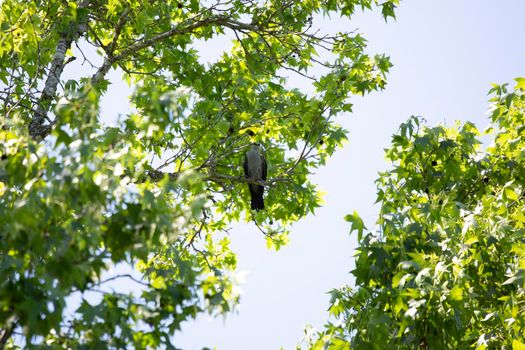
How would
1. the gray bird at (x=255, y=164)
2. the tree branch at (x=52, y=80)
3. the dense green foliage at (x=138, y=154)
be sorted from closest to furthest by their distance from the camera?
the dense green foliage at (x=138, y=154) → the tree branch at (x=52, y=80) → the gray bird at (x=255, y=164)

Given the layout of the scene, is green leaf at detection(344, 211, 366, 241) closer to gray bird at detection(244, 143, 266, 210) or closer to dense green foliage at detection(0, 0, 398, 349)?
dense green foliage at detection(0, 0, 398, 349)

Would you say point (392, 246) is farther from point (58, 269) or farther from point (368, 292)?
point (58, 269)

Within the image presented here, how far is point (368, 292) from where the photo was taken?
18.5ft

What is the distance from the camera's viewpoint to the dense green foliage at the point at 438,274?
16.8 ft

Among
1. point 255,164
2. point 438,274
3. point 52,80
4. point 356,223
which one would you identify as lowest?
point 438,274

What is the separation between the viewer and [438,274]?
5.14m

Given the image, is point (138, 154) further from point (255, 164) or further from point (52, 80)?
point (255, 164)

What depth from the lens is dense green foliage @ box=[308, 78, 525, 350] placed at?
5129 millimetres

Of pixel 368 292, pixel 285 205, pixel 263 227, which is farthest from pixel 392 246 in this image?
pixel 263 227

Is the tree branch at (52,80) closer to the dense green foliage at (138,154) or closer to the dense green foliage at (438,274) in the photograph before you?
the dense green foliage at (138,154)

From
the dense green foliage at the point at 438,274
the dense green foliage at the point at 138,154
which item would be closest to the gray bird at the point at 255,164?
the dense green foliage at the point at 138,154

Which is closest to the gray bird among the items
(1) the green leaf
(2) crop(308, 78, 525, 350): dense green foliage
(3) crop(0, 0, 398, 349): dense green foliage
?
(3) crop(0, 0, 398, 349): dense green foliage

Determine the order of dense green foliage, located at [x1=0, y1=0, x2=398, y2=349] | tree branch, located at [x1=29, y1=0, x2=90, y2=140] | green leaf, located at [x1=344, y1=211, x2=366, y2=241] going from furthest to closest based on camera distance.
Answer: tree branch, located at [x1=29, y1=0, x2=90, y2=140]
green leaf, located at [x1=344, y1=211, x2=366, y2=241]
dense green foliage, located at [x1=0, y1=0, x2=398, y2=349]

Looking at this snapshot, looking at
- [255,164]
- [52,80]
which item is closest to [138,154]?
[52,80]
